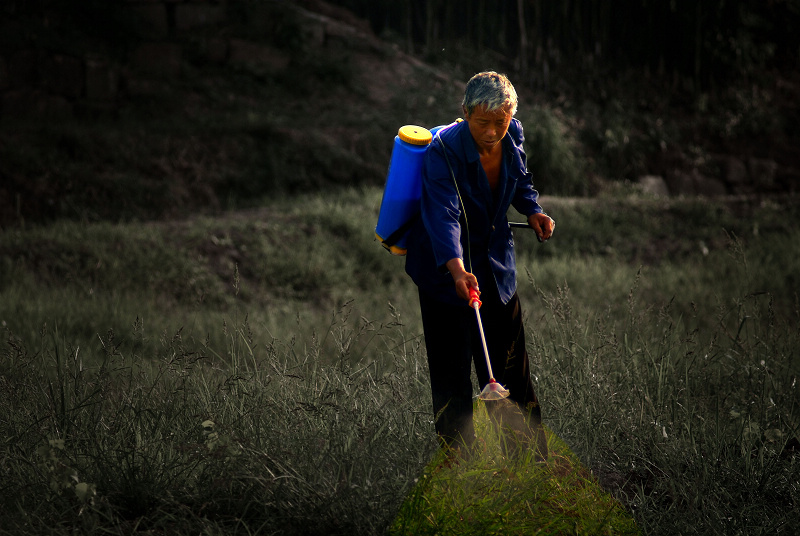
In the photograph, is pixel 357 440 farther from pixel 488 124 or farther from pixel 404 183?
pixel 488 124

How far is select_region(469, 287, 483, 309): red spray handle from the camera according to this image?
2.30 meters

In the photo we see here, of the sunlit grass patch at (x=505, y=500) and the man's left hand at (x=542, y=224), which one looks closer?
the sunlit grass patch at (x=505, y=500)

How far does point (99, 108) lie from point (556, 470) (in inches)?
359

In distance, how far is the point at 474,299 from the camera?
2316 mm

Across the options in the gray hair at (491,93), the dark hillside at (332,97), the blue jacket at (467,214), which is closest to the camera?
the gray hair at (491,93)

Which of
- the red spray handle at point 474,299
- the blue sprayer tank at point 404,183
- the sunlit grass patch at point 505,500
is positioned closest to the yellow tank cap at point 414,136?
the blue sprayer tank at point 404,183

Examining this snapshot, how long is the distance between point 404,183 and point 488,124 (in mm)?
381

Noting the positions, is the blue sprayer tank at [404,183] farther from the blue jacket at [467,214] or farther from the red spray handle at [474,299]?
the red spray handle at [474,299]

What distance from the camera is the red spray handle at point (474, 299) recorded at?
2304 millimetres

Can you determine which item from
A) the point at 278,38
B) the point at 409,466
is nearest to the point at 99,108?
the point at 278,38

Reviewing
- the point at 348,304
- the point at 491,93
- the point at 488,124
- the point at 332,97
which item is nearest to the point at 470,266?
the point at 488,124

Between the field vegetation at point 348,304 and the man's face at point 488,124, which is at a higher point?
the man's face at point 488,124

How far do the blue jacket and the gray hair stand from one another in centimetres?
16

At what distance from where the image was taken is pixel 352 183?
9.42 metres
